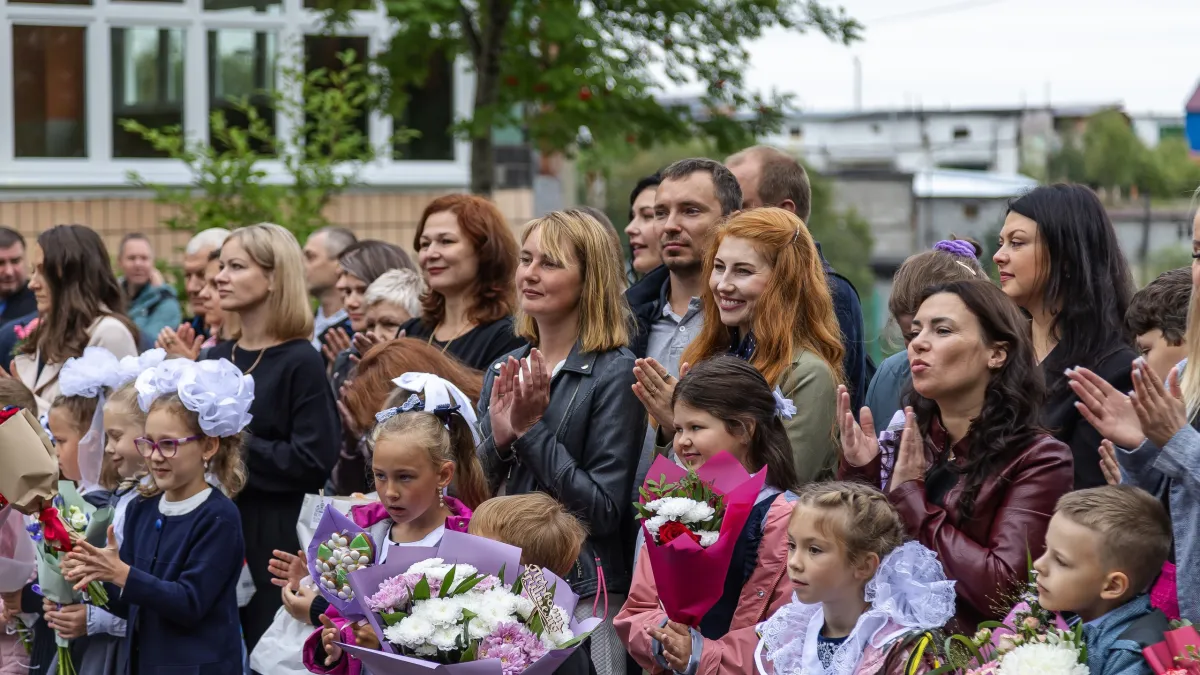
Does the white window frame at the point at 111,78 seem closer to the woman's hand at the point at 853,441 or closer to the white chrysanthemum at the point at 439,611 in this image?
the woman's hand at the point at 853,441

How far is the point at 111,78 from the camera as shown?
515 inches

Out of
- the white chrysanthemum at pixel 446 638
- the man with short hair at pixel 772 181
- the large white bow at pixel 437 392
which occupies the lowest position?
the white chrysanthemum at pixel 446 638

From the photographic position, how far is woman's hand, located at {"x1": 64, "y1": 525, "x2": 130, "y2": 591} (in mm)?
4871

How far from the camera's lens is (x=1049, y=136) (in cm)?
4512

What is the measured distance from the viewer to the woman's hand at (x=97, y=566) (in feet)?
16.0

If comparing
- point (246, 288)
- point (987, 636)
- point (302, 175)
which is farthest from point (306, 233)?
point (987, 636)

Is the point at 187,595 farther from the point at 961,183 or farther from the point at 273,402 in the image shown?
the point at 961,183

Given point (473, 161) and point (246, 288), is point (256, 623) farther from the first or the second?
point (473, 161)

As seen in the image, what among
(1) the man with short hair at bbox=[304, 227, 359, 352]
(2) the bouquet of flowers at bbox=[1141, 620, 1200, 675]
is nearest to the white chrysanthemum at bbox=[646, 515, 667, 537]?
(2) the bouquet of flowers at bbox=[1141, 620, 1200, 675]

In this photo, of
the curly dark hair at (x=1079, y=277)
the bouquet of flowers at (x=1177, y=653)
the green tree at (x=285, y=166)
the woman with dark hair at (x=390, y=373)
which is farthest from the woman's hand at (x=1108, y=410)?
the green tree at (x=285, y=166)

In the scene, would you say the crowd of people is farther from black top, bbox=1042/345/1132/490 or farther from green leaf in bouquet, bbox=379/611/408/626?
green leaf in bouquet, bbox=379/611/408/626

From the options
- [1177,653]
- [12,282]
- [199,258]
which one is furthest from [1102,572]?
[12,282]

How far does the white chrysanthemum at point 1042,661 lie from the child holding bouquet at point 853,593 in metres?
0.31

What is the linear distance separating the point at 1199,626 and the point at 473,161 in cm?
840
